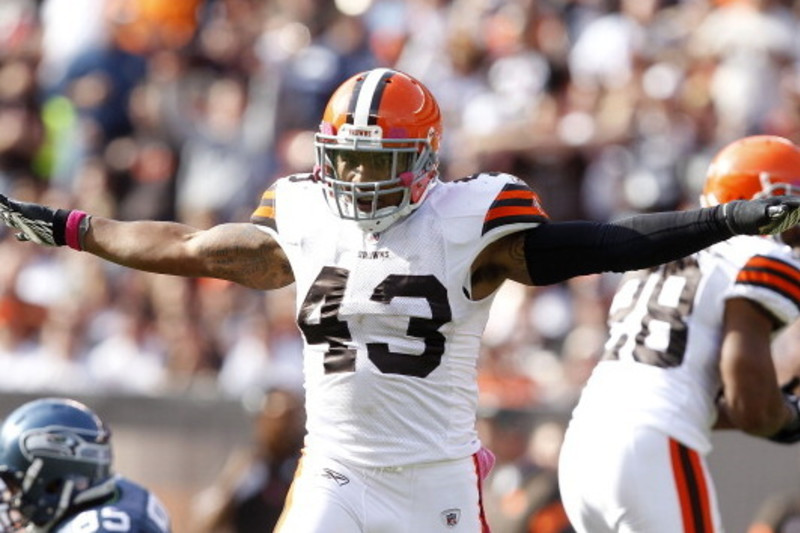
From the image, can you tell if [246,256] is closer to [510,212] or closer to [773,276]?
[510,212]

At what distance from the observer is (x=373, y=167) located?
5.22 m

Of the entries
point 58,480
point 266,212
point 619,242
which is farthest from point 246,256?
point 58,480

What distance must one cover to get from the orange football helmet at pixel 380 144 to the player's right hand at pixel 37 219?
922mm

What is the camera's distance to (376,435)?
5176mm

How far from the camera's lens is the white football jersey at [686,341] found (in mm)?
5855

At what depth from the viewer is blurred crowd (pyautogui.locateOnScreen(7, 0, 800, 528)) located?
10.7 m

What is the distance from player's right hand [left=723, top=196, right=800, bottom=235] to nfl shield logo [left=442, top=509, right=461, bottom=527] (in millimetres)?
1186

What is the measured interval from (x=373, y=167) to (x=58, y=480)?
1820mm

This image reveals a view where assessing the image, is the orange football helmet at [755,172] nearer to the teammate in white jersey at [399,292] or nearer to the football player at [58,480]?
the teammate in white jersey at [399,292]

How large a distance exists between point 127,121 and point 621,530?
837 centimetres

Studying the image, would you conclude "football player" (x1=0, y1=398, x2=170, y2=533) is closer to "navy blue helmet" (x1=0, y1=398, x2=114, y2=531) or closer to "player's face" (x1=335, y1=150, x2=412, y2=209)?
"navy blue helmet" (x1=0, y1=398, x2=114, y2=531)

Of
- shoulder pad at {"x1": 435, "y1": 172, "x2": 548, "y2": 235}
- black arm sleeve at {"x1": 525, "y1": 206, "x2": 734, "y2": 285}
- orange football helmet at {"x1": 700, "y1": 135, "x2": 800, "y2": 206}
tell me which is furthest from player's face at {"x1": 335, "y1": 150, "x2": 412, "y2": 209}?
orange football helmet at {"x1": 700, "y1": 135, "x2": 800, "y2": 206}

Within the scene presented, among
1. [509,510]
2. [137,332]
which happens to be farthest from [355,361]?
[137,332]

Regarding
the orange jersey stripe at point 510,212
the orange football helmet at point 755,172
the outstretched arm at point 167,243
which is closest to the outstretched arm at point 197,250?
the outstretched arm at point 167,243
